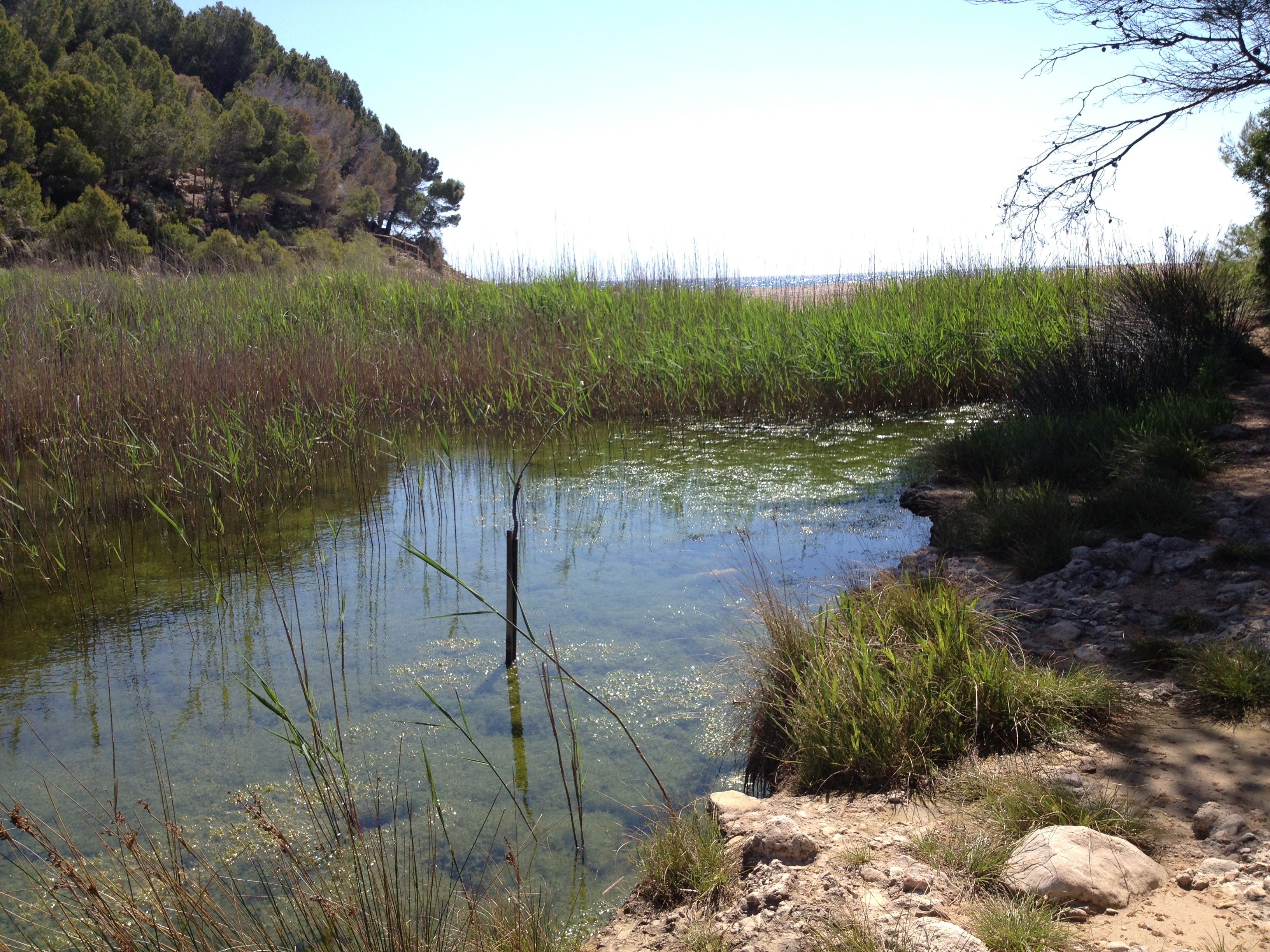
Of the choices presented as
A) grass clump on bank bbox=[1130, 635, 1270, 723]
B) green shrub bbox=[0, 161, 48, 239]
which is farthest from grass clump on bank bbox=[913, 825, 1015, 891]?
green shrub bbox=[0, 161, 48, 239]

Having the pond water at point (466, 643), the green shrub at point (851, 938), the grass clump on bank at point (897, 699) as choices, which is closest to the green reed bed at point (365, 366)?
the pond water at point (466, 643)

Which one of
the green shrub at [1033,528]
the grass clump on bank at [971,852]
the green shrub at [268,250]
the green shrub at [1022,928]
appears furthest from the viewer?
the green shrub at [268,250]

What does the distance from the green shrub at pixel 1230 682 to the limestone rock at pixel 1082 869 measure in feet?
2.79

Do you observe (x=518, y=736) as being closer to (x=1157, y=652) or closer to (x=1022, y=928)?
(x=1022, y=928)

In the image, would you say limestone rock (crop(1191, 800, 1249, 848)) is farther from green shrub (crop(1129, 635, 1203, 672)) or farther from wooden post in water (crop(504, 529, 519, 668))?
wooden post in water (crop(504, 529, 519, 668))

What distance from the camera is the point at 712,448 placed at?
7.59 m

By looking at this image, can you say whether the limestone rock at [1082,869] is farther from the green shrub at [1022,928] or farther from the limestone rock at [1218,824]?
the limestone rock at [1218,824]

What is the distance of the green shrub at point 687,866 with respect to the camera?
2.10 metres

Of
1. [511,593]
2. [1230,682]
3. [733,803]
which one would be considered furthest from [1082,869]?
[511,593]

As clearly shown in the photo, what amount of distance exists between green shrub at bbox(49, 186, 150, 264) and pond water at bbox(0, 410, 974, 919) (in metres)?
16.3

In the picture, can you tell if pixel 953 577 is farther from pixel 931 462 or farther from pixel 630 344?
pixel 630 344

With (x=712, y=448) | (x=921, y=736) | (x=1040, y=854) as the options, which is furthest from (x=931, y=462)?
(x=1040, y=854)

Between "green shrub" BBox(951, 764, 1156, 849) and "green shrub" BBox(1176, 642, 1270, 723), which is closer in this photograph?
"green shrub" BBox(951, 764, 1156, 849)

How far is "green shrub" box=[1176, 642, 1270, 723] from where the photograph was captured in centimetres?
257
